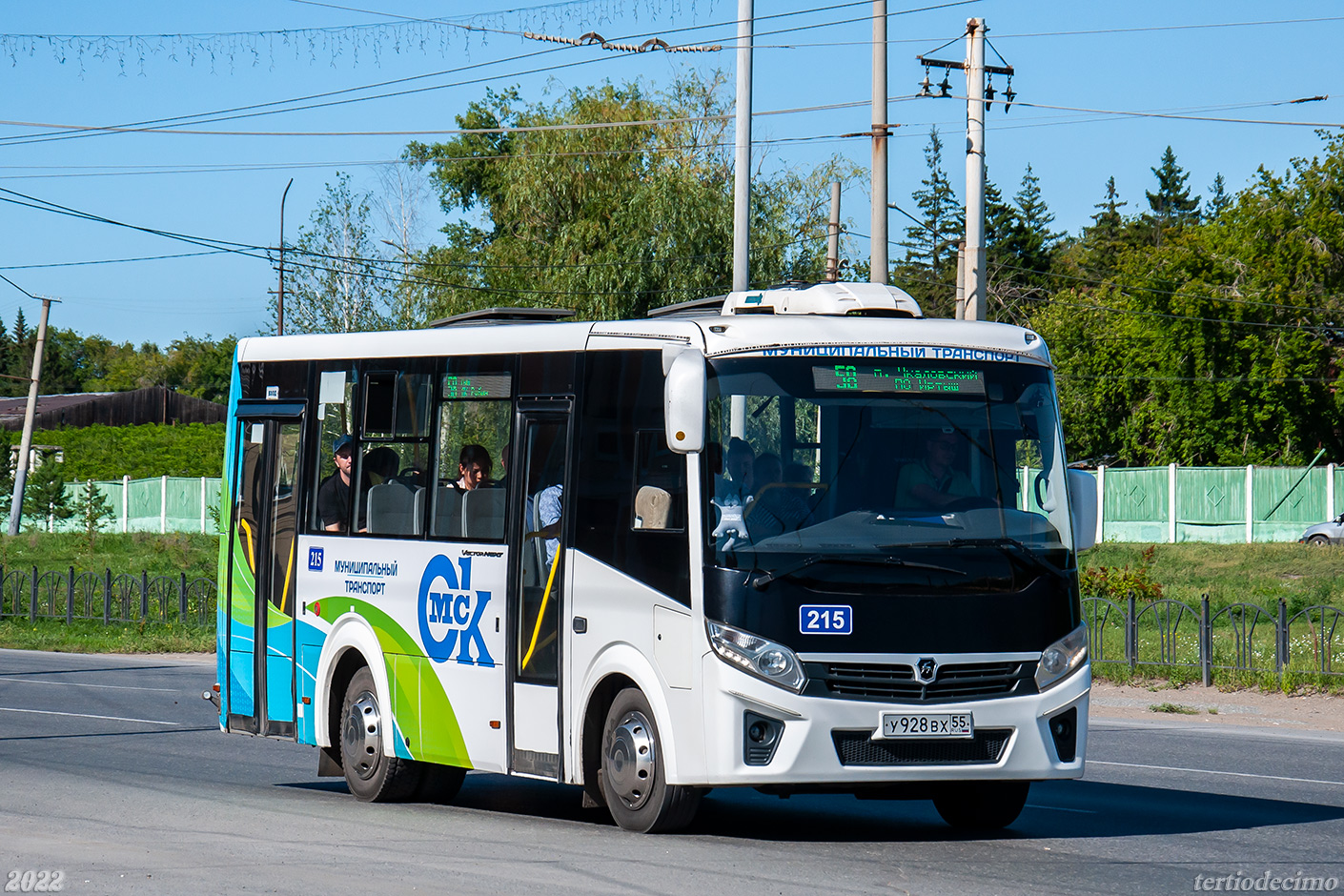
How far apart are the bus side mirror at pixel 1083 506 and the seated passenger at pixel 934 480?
660 millimetres

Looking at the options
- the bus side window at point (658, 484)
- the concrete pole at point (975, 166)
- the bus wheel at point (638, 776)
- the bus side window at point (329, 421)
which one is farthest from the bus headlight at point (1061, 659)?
the concrete pole at point (975, 166)

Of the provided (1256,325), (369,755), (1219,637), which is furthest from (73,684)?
(1256,325)

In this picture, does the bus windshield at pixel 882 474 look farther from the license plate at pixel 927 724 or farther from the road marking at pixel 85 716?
the road marking at pixel 85 716

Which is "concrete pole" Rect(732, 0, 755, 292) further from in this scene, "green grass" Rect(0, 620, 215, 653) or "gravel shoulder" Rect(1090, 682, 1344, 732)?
"green grass" Rect(0, 620, 215, 653)

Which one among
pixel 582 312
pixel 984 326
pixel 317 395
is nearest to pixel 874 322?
pixel 984 326

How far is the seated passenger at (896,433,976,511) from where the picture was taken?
9.17 meters

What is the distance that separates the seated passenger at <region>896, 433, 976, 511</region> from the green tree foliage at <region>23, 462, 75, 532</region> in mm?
48398

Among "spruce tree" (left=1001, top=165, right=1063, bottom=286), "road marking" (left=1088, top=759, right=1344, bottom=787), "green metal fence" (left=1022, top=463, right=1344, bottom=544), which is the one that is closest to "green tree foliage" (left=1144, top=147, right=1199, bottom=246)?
"spruce tree" (left=1001, top=165, right=1063, bottom=286)

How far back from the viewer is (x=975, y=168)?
23.5 meters

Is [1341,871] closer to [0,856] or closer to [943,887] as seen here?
[943,887]

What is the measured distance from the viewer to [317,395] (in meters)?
12.3

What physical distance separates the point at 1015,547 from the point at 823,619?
118cm

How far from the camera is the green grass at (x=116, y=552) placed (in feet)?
147

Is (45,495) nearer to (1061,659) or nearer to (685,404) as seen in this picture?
(685,404)
